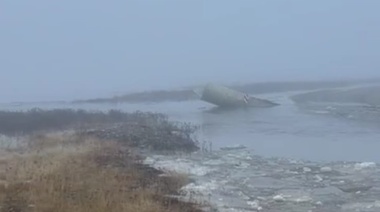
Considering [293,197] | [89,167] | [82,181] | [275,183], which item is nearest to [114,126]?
[89,167]

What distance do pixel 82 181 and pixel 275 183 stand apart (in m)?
4.94

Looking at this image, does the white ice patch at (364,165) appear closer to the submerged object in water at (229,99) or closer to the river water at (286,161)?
the river water at (286,161)

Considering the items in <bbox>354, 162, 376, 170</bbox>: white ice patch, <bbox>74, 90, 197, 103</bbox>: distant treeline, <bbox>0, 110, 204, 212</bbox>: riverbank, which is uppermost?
<bbox>74, 90, 197, 103</bbox>: distant treeline

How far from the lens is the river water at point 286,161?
17938mm

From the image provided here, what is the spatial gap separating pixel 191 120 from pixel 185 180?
19457 millimetres

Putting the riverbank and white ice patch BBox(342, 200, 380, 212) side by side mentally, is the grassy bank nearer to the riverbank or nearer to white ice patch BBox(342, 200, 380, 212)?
the riverbank

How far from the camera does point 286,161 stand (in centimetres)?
2434

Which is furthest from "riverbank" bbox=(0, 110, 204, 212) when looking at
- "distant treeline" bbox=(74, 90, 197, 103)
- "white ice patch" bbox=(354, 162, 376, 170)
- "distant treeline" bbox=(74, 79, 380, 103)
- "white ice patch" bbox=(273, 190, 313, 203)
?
"distant treeline" bbox=(74, 79, 380, 103)

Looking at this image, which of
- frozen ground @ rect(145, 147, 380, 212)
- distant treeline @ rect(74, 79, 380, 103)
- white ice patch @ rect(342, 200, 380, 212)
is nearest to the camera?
white ice patch @ rect(342, 200, 380, 212)

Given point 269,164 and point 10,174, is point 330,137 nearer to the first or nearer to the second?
point 269,164

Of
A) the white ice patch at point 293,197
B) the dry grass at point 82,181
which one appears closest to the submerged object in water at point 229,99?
the dry grass at point 82,181

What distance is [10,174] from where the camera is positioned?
1925 centimetres

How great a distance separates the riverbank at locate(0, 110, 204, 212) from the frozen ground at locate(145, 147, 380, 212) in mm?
830

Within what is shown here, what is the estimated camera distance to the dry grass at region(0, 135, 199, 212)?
15234 millimetres
